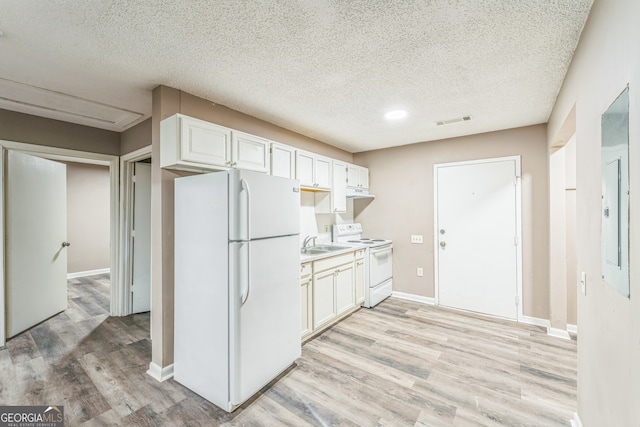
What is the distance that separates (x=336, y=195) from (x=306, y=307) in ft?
5.58

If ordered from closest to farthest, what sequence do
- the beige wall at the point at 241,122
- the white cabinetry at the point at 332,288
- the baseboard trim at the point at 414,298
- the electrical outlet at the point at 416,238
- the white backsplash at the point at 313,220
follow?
the beige wall at the point at 241,122 < the white cabinetry at the point at 332,288 < the white backsplash at the point at 313,220 < the baseboard trim at the point at 414,298 < the electrical outlet at the point at 416,238

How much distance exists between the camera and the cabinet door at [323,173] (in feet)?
12.1

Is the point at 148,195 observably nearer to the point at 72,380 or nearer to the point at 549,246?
the point at 72,380

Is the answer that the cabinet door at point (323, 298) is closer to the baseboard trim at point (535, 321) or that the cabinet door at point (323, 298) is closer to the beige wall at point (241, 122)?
the beige wall at point (241, 122)

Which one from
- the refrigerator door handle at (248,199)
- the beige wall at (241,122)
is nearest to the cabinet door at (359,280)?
the beige wall at (241,122)

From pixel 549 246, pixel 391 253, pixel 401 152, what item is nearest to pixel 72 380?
pixel 391 253

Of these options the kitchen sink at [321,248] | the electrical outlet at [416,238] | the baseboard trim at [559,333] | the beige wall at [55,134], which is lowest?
the baseboard trim at [559,333]

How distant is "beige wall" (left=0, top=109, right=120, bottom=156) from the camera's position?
9.31 feet

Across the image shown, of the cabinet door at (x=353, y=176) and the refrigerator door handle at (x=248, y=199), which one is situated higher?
the cabinet door at (x=353, y=176)

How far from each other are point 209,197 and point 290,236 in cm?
73

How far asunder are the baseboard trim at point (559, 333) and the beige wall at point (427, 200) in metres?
0.26

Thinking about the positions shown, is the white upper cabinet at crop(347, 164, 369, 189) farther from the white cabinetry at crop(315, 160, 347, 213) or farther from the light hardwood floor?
the light hardwood floor

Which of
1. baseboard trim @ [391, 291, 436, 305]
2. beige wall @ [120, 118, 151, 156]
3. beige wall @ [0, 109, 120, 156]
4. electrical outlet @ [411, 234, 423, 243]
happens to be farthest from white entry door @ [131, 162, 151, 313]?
electrical outlet @ [411, 234, 423, 243]

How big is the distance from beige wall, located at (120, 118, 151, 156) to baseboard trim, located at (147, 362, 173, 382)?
88.9 inches
